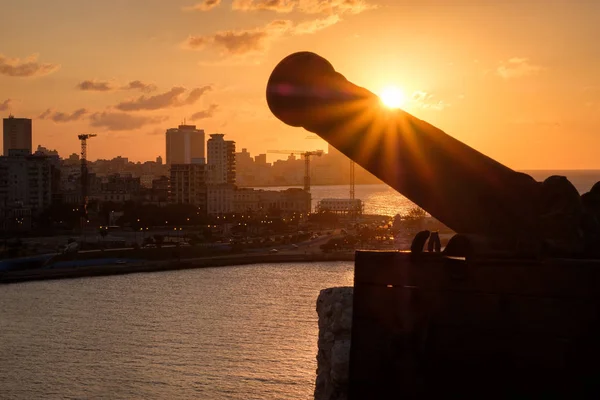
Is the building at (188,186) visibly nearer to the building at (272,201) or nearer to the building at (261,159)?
the building at (272,201)

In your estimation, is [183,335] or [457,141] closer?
[457,141]

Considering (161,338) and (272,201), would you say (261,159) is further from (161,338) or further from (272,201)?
(161,338)

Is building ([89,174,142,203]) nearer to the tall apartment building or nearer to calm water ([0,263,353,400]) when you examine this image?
the tall apartment building

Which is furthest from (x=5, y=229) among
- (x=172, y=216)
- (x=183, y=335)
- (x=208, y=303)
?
(x=183, y=335)

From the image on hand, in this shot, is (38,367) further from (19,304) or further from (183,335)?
(19,304)

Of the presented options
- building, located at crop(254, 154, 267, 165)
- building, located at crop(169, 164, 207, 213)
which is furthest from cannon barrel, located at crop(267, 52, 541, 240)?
building, located at crop(254, 154, 267, 165)
